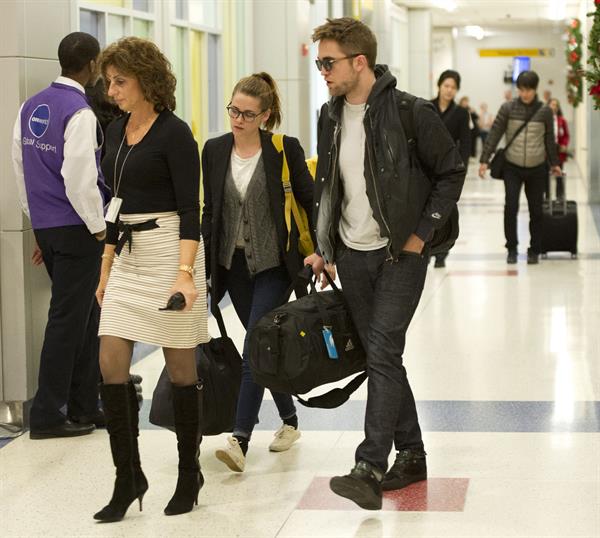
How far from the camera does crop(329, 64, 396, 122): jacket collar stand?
430cm

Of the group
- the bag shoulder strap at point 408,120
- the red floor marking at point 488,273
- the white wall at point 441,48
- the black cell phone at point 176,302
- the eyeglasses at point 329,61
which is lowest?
the red floor marking at point 488,273

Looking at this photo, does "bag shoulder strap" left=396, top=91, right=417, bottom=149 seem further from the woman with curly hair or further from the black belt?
the black belt

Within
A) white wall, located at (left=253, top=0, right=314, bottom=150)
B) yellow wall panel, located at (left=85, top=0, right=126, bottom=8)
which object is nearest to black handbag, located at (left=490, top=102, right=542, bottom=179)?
white wall, located at (left=253, top=0, right=314, bottom=150)

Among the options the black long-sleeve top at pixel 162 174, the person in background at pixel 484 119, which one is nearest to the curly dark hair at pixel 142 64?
the black long-sleeve top at pixel 162 174

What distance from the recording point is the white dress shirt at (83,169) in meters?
5.44

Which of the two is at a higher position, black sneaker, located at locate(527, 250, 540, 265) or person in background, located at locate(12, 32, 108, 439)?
person in background, located at locate(12, 32, 108, 439)

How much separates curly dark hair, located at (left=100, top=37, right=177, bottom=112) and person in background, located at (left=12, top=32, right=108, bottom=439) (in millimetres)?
1279

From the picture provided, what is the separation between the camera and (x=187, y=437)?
4387 millimetres

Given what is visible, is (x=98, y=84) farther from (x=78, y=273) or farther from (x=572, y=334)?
(x=572, y=334)

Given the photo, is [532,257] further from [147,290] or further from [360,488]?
[147,290]

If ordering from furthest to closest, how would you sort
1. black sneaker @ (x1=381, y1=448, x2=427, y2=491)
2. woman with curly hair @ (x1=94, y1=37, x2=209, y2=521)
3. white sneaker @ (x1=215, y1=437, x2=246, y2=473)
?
white sneaker @ (x1=215, y1=437, x2=246, y2=473), black sneaker @ (x1=381, y1=448, x2=427, y2=491), woman with curly hair @ (x1=94, y1=37, x2=209, y2=521)

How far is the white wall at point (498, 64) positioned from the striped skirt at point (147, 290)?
4204cm

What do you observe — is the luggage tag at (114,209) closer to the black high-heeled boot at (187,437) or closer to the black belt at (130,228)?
the black belt at (130,228)

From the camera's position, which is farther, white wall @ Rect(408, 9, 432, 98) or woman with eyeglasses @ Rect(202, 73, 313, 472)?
white wall @ Rect(408, 9, 432, 98)
